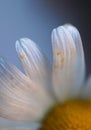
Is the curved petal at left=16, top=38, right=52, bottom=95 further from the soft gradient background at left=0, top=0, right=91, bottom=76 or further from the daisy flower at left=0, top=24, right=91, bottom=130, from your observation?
the soft gradient background at left=0, top=0, right=91, bottom=76

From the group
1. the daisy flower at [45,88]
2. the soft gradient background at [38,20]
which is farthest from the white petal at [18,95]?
the soft gradient background at [38,20]

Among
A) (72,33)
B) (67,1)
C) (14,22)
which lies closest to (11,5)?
(14,22)

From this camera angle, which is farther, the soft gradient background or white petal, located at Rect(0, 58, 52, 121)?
the soft gradient background

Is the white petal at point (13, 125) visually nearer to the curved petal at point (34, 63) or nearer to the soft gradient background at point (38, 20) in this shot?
the curved petal at point (34, 63)

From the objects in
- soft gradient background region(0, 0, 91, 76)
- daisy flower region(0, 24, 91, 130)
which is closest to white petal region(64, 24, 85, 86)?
daisy flower region(0, 24, 91, 130)

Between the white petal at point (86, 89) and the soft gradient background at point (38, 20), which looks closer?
the white petal at point (86, 89)

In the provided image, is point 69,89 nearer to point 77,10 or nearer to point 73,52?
point 73,52

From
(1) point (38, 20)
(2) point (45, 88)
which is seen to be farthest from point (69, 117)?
(1) point (38, 20)
